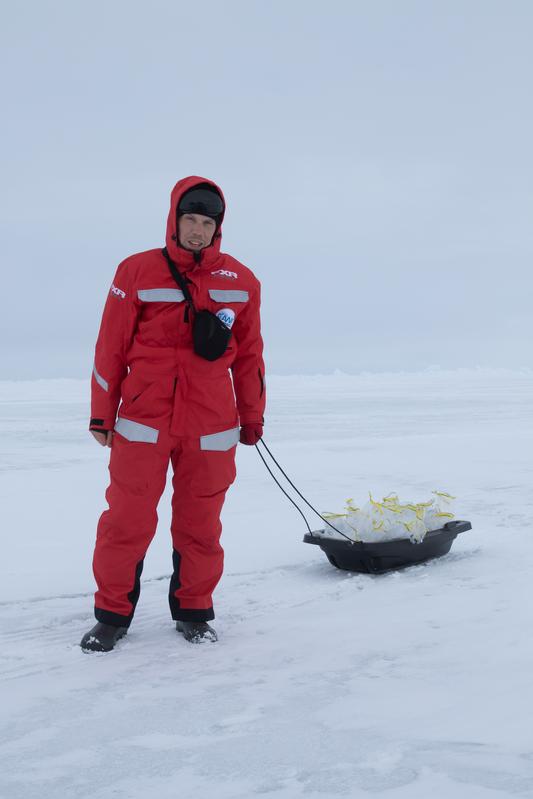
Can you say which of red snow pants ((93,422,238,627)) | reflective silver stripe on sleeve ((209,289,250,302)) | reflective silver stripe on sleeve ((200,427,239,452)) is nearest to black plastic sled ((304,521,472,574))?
red snow pants ((93,422,238,627))

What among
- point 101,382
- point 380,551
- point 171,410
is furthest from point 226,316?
point 380,551

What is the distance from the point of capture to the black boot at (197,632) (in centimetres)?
276

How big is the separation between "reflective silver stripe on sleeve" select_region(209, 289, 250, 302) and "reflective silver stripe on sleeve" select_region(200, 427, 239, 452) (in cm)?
50

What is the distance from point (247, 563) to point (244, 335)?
5.02ft

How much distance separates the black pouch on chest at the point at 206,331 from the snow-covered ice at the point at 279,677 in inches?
42.6

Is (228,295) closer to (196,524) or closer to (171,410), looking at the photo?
(171,410)

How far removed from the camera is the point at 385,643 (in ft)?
8.72

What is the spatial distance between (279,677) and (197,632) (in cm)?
50

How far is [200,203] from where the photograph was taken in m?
2.79

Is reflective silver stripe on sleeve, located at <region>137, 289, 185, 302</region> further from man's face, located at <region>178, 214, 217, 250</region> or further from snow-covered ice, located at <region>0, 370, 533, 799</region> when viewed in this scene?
snow-covered ice, located at <region>0, 370, 533, 799</region>

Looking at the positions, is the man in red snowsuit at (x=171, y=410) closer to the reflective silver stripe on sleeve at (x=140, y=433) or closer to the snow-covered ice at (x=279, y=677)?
the reflective silver stripe on sleeve at (x=140, y=433)

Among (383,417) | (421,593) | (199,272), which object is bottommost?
(383,417)

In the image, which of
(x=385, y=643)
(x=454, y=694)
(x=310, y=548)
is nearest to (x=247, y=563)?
(x=310, y=548)

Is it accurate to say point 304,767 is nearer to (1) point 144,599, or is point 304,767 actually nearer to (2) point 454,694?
(2) point 454,694
